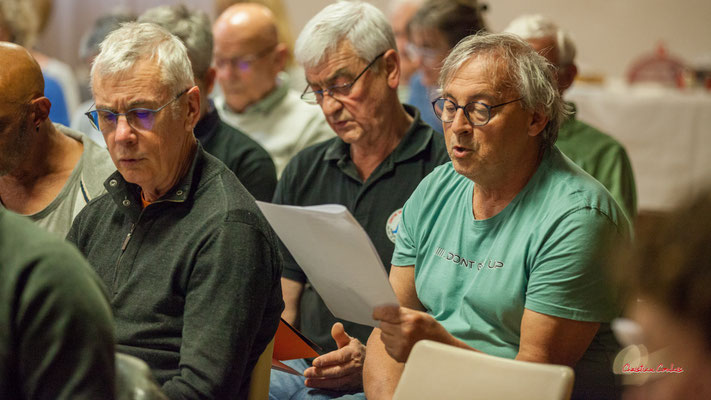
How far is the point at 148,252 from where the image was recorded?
69.2 inches

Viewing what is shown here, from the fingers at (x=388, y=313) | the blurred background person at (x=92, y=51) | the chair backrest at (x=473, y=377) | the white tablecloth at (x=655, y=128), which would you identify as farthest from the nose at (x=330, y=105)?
the white tablecloth at (x=655, y=128)

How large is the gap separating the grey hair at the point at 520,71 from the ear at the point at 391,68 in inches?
24.2

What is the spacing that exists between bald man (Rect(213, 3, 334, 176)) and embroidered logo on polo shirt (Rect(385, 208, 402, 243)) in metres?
1.08

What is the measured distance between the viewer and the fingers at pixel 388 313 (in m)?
1.63

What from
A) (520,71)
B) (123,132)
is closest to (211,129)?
(123,132)

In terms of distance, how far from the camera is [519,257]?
1721mm

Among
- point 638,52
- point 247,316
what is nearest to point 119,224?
point 247,316

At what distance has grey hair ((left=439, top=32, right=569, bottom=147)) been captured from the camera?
5.91 ft

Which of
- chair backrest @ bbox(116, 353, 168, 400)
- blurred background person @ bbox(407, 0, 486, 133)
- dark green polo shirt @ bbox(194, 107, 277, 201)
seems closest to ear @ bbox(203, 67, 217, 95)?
dark green polo shirt @ bbox(194, 107, 277, 201)

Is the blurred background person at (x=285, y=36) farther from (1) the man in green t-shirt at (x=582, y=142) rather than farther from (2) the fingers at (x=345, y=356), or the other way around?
(2) the fingers at (x=345, y=356)

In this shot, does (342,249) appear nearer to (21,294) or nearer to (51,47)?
(21,294)

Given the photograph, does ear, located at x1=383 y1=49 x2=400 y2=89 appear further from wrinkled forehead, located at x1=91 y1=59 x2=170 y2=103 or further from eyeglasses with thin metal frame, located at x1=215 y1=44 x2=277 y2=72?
eyeglasses with thin metal frame, located at x1=215 y1=44 x2=277 y2=72

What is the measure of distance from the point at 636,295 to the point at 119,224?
1.33 metres

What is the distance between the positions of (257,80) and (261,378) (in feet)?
6.16
